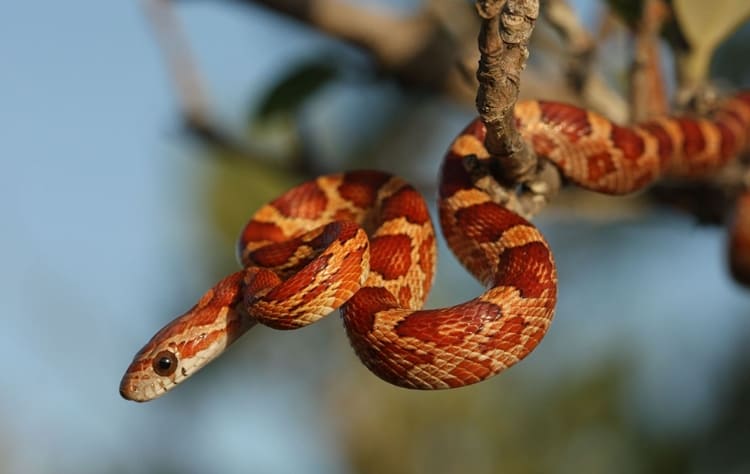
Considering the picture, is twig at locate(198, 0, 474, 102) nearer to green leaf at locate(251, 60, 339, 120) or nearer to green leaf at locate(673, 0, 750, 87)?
green leaf at locate(251, 60, 339, 120)

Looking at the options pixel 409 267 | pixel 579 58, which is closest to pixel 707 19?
pixel 579 58

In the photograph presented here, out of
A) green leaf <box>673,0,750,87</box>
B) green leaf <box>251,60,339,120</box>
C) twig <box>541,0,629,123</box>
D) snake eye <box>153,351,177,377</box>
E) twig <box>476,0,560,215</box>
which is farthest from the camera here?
green leaf <box>251,60,339,120</box>

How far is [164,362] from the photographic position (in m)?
4.47

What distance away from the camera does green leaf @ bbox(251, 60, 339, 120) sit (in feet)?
23.6

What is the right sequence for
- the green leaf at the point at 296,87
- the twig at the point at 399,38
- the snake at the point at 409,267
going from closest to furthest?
the snake at the point at 409,267 < the twig at the point at 399,38 < the green leaf at the point at 296,87

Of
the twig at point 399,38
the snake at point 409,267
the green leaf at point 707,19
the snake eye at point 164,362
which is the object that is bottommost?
the snake eye at point 164,362

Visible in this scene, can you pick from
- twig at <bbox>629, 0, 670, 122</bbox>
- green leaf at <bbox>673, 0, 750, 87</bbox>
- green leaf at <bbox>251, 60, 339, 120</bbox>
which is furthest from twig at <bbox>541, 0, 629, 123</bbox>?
green leaf at <bbox>251, 60, 339, 120</bbox>

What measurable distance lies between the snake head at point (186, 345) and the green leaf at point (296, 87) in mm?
2810

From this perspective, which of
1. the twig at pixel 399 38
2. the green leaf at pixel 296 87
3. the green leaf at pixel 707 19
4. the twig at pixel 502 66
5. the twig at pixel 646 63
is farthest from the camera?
the green leaf at pixel 296 87

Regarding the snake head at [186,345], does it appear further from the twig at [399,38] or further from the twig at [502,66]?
the twig at [399,38]

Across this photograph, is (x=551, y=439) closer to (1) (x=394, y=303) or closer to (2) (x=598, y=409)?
(2) (x=598, y=409)

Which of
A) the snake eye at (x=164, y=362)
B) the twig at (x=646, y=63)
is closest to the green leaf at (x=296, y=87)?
the twig at (x=646, y=63)

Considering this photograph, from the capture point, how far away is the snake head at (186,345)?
4.47 metres

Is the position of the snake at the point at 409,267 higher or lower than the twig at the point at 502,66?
lower
